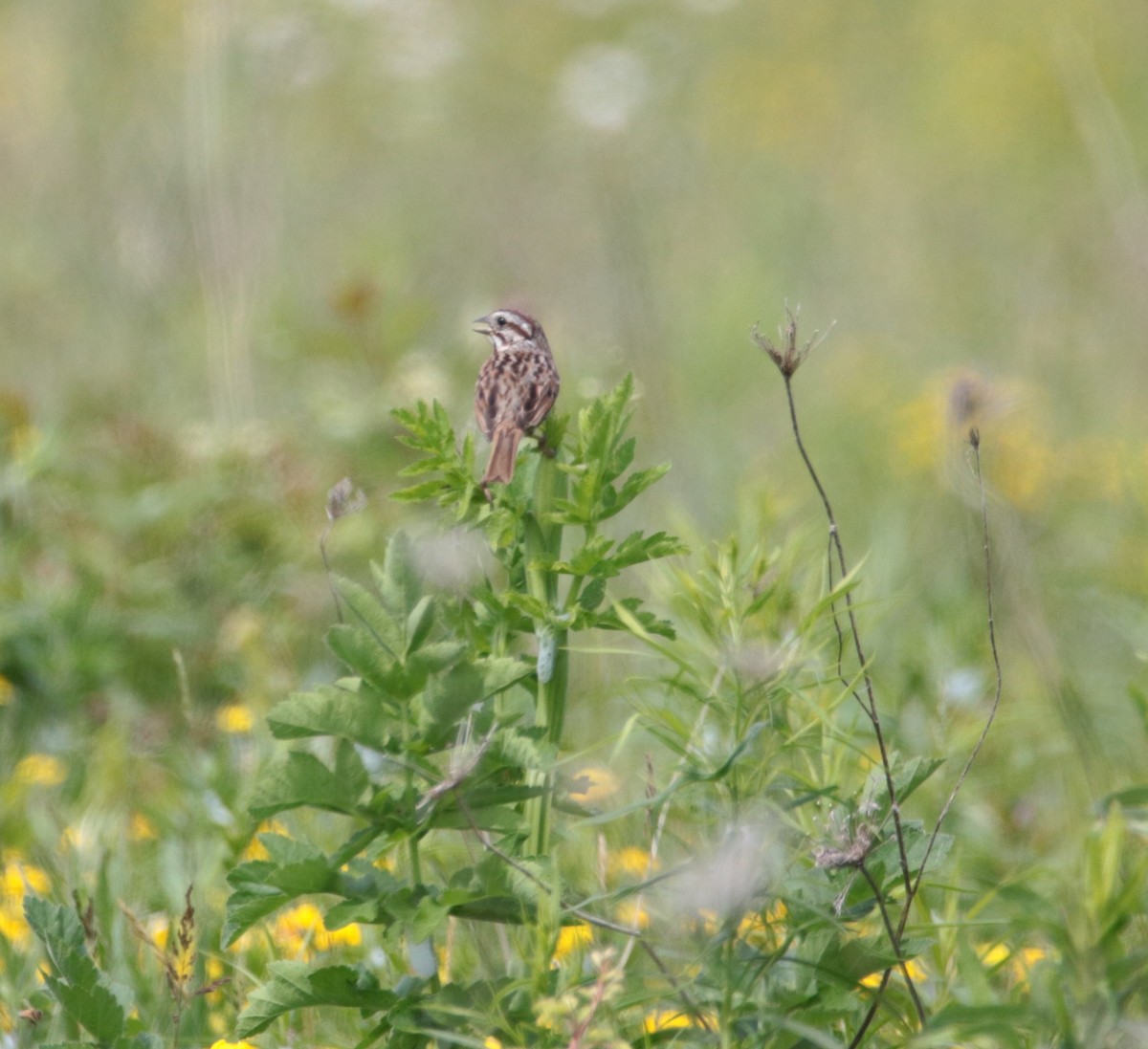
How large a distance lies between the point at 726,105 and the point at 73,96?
200 inches

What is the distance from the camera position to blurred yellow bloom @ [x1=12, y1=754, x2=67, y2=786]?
3.11 metres

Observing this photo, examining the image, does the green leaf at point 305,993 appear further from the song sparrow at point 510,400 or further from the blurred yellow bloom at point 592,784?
the song sparrow at point 510,400

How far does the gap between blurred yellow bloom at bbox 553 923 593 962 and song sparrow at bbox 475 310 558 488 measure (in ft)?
1.77

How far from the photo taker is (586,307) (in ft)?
21.6

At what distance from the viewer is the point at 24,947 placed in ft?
7.77

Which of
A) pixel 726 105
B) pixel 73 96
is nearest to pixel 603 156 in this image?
Answer: pixel 73 96

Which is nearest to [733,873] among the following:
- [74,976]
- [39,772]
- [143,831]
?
[74,976]

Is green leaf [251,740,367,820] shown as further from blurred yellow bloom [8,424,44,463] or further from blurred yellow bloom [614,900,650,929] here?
blurred yellow bloom [8,424,44,463]

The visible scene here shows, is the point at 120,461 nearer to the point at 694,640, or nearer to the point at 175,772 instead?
the point at 175,772

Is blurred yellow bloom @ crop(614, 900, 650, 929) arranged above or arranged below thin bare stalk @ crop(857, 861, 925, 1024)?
below

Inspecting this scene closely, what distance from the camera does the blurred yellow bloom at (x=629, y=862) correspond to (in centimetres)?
231

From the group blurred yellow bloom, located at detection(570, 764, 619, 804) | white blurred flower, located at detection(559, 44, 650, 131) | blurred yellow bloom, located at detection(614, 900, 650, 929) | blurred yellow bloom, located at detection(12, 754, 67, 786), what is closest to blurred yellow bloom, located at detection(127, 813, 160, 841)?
blurred yellow bloom, located at detection(12, 754, 67, 786)

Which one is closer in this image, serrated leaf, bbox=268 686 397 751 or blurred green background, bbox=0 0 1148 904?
serrated leaf, bbox=268 686 397 751

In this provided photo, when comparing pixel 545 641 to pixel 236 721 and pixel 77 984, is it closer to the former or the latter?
pixel 77 984
